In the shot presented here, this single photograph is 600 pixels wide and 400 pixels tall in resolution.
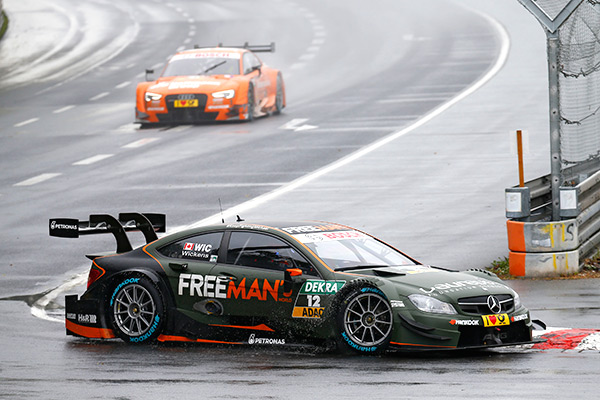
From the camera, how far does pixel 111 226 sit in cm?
1269

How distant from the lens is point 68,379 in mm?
9891

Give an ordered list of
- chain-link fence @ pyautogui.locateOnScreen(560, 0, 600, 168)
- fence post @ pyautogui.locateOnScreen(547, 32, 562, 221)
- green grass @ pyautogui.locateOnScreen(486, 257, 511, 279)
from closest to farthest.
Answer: fence post @ pyautogui.locateOnScreen(547, 32, 562, 221) < green grass @ pyautogui.locateOnScreen(486, 257, 511, 279) < chain-link fence @ pyautogui.locateOnScreen(560, 0, 600, 168)

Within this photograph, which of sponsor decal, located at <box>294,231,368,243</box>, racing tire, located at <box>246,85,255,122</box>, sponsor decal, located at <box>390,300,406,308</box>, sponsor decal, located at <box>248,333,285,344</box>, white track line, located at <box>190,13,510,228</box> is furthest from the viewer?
racing tire, located at <box>246,85,255,122</box>

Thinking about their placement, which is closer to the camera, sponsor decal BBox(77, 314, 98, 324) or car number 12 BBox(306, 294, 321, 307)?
car number 12 BBox(306, 294, 321, 307)

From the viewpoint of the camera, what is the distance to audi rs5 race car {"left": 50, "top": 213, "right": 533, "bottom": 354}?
10.5m

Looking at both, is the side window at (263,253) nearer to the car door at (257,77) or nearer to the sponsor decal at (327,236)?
the sponsor decal at (327,236)

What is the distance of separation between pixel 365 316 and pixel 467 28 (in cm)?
3784

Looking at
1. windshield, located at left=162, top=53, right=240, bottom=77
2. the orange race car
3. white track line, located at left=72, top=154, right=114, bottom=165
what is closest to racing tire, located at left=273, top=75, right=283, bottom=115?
the orange race car

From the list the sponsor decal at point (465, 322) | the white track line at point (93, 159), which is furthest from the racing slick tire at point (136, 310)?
the white track line at point (93, 159)

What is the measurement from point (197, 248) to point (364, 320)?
1.99 metres

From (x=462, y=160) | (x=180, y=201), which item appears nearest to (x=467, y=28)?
(x=462, y=160)

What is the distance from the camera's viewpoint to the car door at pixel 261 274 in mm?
11070

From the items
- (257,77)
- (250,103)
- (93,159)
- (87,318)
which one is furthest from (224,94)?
(87,318)

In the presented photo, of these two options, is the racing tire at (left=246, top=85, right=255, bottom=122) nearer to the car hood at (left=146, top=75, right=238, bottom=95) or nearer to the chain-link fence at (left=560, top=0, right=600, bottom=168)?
the car hood at (left=146, top=75, right=238, bottom=95)
